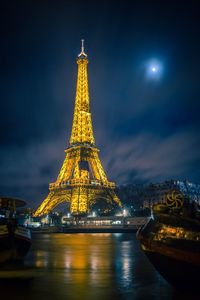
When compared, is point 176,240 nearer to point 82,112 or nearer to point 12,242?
point 12,242

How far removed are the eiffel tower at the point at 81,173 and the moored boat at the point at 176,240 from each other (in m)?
63.5

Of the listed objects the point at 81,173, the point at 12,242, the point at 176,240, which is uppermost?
the point at 81,173

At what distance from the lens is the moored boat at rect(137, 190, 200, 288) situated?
1075 centimetres

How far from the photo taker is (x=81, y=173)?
81.5 metres

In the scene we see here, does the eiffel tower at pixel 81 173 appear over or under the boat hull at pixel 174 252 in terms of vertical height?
over

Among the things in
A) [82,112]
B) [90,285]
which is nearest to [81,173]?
[82,112]

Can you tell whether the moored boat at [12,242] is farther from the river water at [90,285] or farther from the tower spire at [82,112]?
the tower spire at [82,112]

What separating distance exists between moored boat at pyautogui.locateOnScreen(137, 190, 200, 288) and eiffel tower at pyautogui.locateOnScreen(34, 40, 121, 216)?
63.5m

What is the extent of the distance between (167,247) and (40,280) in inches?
182

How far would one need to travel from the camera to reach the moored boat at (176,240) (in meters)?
10.8

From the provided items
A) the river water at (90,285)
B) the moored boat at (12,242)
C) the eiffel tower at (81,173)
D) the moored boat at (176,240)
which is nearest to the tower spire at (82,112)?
the eiffel tower at (81,173)

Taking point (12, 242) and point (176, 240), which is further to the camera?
point (12, 242)

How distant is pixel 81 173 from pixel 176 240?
7090cm

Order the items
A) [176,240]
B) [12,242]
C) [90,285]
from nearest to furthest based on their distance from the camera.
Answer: [176,240]
[90,285]
[12,242]
